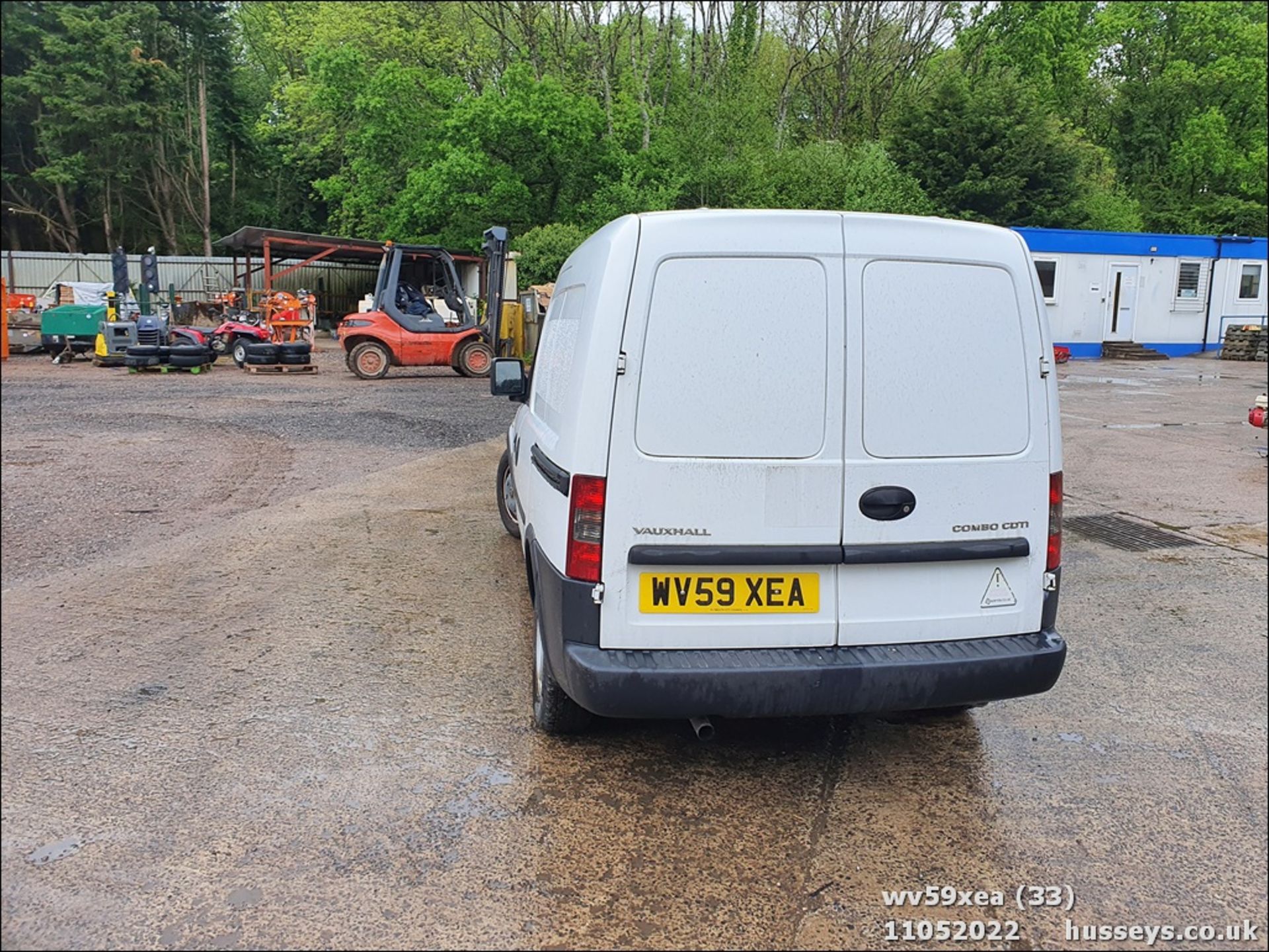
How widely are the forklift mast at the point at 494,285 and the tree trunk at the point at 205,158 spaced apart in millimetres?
15601

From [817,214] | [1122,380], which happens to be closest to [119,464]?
[817,214]

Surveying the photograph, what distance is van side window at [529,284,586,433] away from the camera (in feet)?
11.5

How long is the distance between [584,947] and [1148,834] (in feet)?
6.12

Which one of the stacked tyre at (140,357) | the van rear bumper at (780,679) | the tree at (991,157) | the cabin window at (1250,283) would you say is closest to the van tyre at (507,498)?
the stacked tyre at (140,357)

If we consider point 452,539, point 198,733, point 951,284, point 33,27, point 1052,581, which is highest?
point 33,27

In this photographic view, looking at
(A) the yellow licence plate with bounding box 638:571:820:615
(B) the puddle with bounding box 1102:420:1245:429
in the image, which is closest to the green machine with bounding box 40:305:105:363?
(A) the yellow licence plate with bounding box 638:571:820:615

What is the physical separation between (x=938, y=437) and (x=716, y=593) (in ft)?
2.93

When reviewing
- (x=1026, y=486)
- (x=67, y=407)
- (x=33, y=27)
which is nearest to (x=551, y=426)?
(x=1026, y=486)

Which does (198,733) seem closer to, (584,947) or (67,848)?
(67,848)

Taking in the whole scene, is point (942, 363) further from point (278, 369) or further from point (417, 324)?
point (278, 369)

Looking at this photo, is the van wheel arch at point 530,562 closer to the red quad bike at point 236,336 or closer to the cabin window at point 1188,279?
the red quad bike at point 236,336

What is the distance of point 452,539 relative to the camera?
6.82 m

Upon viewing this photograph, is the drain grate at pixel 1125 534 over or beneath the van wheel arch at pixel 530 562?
beneath

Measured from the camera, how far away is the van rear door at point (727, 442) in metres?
3.00
